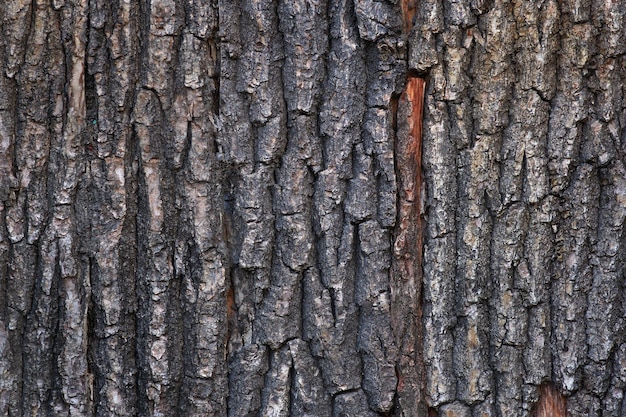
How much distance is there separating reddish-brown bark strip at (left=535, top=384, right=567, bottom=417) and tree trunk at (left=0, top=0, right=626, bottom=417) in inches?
0.7

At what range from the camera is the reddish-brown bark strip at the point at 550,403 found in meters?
2.03

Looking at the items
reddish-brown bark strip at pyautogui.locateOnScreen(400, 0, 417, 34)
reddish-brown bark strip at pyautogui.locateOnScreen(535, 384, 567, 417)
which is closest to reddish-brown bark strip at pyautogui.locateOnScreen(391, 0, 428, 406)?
reddish-brown bark strip at pyautogui.locateOnScreen(400, 0, 417, 34)

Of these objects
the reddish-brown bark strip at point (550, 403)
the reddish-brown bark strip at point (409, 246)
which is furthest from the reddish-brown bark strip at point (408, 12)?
the reddish-brown bark strip at point (550, 403)

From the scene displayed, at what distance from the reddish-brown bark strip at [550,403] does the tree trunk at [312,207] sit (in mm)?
19

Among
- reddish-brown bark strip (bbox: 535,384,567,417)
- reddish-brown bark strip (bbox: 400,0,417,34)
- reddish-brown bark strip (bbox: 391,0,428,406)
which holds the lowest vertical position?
reddish-brown bark strip (bbox: 535,384,567,417)

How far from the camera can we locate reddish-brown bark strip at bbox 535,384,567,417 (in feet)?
6.66

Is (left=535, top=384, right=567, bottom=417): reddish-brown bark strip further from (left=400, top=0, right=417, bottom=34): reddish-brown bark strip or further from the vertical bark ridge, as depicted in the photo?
(left=400, top=0, right=417, bottom=34): reddish-brown bark strip

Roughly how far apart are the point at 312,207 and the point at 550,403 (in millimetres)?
850

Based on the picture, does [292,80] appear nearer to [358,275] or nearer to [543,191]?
[358,275]

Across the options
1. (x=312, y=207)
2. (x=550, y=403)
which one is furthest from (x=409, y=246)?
(x=550, y=403)

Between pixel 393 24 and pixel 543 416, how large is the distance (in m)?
1.14

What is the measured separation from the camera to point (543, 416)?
204 centimetres

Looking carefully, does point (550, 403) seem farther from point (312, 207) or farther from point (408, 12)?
point (408, 12)

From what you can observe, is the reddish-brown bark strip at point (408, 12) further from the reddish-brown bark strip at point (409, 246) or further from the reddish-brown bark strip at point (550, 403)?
the reddish-brown bark strip at point (550, 403)
